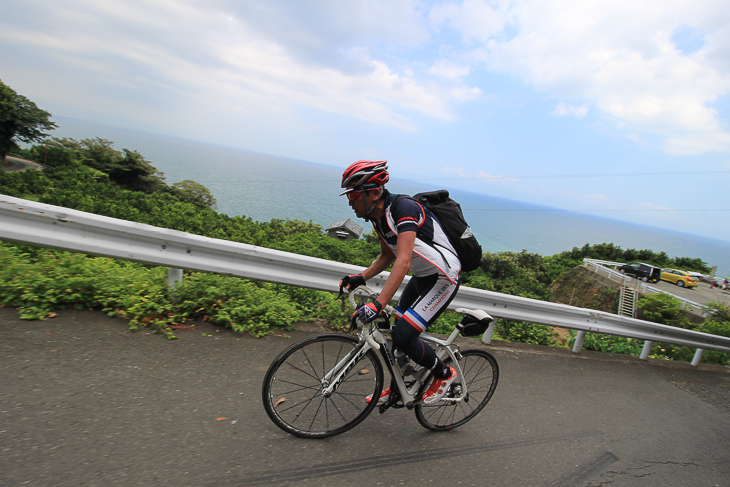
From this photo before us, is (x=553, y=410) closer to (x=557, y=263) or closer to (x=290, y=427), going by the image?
(x=290, y=427)

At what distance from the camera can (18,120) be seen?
957 inches

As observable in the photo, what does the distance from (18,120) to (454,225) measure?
32920 millimetres

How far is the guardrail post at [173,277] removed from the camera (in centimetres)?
373

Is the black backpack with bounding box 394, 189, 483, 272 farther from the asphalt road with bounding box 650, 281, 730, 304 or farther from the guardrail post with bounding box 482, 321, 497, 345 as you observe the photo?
the asphalt road with bounding box 650, 281, 730, 304

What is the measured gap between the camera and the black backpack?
2766 millimetres

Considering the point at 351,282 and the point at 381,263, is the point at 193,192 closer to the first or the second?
the point at 381,263

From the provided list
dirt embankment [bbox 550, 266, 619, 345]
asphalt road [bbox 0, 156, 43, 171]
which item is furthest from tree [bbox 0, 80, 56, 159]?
dirt embankment [bbox 550, 266, 619, 345]

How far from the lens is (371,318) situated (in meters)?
2.36

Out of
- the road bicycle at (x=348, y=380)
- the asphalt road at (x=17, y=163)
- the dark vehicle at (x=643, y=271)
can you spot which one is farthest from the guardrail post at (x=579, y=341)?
the dark vehicle at (x=643, y=271)

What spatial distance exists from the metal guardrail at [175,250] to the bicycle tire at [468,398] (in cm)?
118

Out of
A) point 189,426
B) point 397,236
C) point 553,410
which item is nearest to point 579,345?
point 553,410

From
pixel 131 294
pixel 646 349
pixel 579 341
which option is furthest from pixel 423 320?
pixel 646 349

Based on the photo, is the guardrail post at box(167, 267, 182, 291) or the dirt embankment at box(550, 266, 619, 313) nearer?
the guardrail post at box(167, 267, 182, 291)

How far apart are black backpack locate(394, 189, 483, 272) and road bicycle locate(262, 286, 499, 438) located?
471mm
